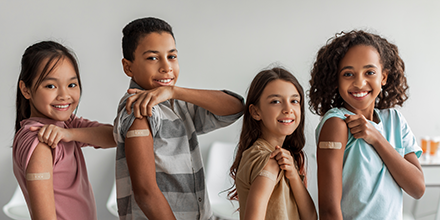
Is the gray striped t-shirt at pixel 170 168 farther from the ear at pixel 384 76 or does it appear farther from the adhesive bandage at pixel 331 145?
the ear at pixel 384 76

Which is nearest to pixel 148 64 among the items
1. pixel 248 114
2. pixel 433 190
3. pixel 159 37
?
pixel 159 37

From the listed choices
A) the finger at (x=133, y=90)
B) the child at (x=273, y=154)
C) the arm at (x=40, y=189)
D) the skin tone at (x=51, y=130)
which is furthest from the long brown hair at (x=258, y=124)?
the arm at (x=40, y=189)

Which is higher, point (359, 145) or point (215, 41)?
point (215, 41)

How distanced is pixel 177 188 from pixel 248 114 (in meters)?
0.32

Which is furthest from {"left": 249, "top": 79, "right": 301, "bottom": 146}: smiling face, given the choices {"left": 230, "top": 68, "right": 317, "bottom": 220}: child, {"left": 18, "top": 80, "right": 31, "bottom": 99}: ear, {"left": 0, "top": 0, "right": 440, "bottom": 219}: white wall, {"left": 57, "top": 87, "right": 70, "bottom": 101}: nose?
{"left": 0, "top": 0, "right": 440, "bottom": 219}: white wall

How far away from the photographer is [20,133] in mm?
1105

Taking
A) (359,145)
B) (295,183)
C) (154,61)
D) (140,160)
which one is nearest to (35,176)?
(140,160)

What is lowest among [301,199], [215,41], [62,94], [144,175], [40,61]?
[301,199]

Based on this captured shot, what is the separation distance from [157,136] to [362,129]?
0.62 metres

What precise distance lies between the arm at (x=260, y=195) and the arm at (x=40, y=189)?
0.57m

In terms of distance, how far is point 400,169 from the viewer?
3.56ft

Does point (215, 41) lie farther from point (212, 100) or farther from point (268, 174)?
point (268, 174)

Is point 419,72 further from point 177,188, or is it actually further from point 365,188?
point 177,188

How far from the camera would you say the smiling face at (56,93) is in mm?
1113
